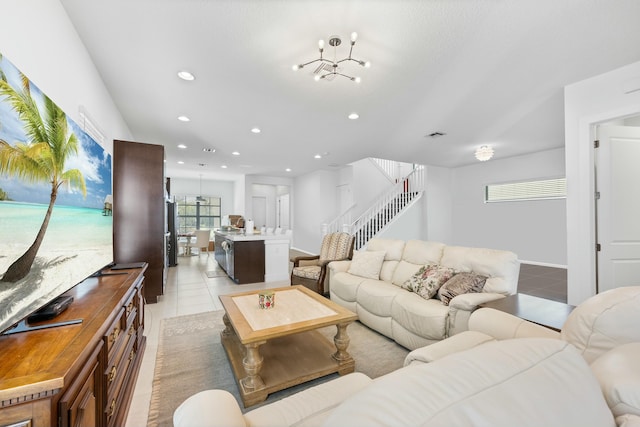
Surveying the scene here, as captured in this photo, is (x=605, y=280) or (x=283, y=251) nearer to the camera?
(x=605, y=280)

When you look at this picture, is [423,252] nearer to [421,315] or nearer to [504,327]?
[421,315]

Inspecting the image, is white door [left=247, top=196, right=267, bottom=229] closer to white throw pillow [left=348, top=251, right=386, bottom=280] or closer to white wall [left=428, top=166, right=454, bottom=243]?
white wall [left=428, top=166, right=454, bottom=243]

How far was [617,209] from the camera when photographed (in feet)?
9.20

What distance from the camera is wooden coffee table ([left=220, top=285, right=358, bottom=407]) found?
182 centimetres

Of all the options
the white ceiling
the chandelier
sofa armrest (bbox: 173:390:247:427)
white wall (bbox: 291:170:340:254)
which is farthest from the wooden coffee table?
white wall (bbox: 291:170:340:254)

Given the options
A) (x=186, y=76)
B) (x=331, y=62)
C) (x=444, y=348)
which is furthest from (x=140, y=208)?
(x=444, y=348)

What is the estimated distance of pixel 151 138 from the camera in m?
4.99

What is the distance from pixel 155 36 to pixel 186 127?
90.8 inches

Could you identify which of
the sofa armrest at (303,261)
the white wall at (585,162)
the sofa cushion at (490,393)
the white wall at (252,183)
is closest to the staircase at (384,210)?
the sofa armrest at (303,261)

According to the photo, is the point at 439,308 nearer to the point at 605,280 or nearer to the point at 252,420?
the point at 252,420

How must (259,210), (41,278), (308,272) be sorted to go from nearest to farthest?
(41,278)
(308,272)
(259,210)

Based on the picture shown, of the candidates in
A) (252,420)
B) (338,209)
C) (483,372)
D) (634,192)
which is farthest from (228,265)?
(634,192)

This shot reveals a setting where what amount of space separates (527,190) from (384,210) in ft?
11.2

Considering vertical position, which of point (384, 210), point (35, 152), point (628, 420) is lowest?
point (628, 420)
